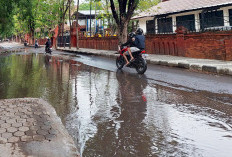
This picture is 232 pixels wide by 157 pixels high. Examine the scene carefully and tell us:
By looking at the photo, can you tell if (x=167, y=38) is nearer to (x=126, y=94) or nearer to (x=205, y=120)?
(x=126, y=94)

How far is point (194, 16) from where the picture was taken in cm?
2542

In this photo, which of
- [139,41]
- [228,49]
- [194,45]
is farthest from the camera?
[194,45]

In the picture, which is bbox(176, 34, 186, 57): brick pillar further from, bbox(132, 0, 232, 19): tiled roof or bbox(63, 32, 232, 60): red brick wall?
bbox(132, 0, 232, 19): tiled roof

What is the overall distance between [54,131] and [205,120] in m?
2.43

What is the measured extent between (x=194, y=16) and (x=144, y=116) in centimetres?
2302

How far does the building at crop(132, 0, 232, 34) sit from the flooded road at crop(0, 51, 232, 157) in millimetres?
8910

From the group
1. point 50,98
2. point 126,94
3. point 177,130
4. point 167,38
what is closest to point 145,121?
point 177,130

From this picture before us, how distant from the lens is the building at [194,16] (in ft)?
51.1

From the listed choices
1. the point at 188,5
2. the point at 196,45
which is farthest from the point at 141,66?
the point at 188,5

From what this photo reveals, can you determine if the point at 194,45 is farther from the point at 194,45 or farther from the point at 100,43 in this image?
the point at 100,43

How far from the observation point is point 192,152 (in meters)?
3.11

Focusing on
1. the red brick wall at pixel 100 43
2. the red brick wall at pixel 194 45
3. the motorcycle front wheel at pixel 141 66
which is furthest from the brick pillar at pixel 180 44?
the red brick wall at pixel 100 43

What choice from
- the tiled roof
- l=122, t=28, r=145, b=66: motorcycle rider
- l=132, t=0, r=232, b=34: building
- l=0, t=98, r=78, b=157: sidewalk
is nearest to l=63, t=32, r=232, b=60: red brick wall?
l=132, t=0, r=232, b=34: building

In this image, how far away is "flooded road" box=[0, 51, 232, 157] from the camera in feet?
10.8
